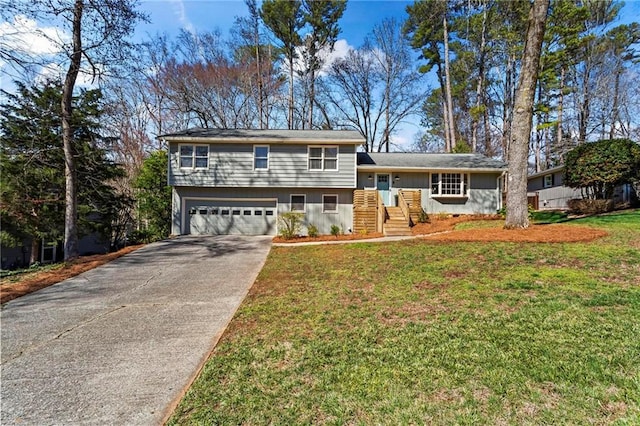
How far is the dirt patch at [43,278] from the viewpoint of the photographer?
20.7ft

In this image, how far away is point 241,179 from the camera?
560 inches

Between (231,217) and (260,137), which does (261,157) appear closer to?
(260,137)

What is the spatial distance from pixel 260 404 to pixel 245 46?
78.9 ft

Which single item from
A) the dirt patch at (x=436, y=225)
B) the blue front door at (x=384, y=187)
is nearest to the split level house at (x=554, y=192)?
the dirt patch at (x=436, y=225)

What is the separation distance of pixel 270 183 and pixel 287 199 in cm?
112

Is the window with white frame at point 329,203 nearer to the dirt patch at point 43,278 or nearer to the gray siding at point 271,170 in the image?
the gray siding at point 271,170

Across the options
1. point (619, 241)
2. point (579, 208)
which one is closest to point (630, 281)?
point (619, 241)

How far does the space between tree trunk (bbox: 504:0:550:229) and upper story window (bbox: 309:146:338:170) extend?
24.0 ft

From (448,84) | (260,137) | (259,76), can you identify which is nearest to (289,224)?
(260,137)

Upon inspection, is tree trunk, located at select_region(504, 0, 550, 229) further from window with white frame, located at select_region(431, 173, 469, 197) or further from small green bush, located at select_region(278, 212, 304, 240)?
small green bush, located at select_region(278, 212, 304, 240)

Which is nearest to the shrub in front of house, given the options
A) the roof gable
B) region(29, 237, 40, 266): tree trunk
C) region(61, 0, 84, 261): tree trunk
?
the roof gable

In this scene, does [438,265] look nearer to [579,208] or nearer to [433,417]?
[433,417]

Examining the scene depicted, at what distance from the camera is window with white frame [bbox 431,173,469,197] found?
609 inches

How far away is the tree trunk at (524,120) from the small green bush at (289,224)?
7.87m
